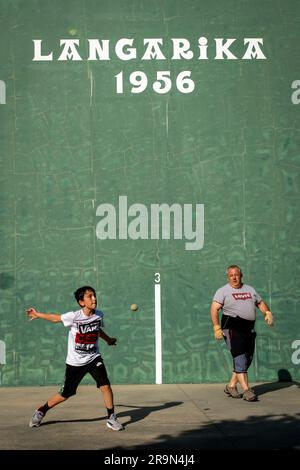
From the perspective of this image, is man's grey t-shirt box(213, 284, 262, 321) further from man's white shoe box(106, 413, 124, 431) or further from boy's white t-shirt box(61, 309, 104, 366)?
man's white shoe box(106, 413, 124, 431)

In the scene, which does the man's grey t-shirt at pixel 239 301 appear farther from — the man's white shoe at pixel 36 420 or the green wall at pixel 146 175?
the man's white shoe at pixel 36 420

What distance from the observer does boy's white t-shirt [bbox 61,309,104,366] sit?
38.0 ft

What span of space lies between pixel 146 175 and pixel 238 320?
3249 mm

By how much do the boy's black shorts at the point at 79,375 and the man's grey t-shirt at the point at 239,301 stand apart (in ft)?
10.2

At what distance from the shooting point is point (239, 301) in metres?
14.1

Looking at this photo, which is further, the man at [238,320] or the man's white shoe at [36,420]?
the man at [238,320]

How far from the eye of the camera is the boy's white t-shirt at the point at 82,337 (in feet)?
38.0

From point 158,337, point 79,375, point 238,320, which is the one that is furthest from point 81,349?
point 158,337

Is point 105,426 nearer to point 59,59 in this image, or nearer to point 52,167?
point 52,167

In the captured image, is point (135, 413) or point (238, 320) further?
point (238, 320)

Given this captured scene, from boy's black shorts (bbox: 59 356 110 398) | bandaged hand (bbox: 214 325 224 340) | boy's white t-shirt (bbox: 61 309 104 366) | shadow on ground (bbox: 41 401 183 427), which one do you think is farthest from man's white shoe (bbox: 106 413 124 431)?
bandaged hand (bbox: 214 325 224 340)

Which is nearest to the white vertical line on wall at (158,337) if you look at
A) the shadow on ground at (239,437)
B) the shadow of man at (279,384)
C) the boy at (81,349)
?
the shadow of man at (279,384)

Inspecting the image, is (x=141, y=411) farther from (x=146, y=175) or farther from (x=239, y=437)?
(x=146, y=175)

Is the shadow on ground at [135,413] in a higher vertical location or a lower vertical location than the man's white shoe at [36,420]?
lower
